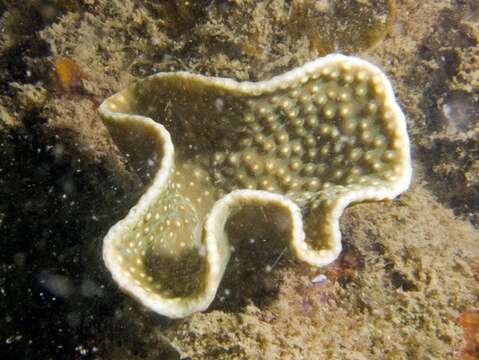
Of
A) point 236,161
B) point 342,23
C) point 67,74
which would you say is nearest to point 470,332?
point 236,161

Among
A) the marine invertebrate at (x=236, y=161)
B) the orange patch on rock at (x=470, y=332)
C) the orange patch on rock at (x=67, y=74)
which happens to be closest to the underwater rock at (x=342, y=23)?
the marine invertebrate at (x=236, y=161)

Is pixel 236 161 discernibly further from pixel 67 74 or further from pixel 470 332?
pixel 470 332

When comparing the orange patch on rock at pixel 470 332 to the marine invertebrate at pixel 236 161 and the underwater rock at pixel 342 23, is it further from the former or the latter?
the underwater rock at pixel 342 23

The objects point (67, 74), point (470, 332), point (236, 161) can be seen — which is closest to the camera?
point (470, 332)

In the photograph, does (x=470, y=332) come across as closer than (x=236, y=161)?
Yes

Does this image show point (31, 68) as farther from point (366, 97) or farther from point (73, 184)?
point (366, 97)

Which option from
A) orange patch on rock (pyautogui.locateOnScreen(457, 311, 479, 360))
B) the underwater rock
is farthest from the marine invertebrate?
orange patch on rock (pyautogui.locateOnScreen(457, 311, 479, 360))

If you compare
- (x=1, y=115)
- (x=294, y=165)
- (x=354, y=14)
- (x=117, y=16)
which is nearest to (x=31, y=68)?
(x=1, y=115)
